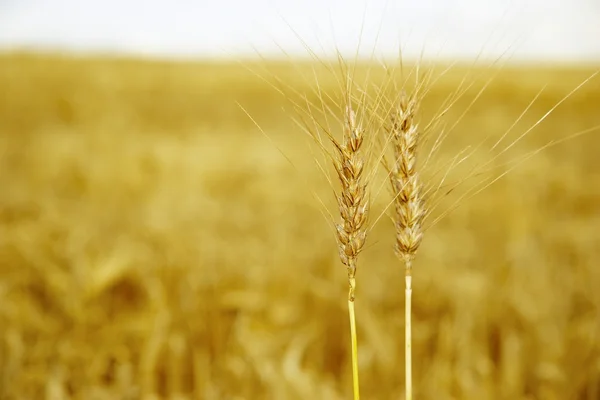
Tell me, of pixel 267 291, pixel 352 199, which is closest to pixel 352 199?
pixel 352 199

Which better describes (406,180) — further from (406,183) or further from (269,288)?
(269,288)

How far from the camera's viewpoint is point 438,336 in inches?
76.9

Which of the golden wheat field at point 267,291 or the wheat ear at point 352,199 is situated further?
the golden wheat field at point 267,291

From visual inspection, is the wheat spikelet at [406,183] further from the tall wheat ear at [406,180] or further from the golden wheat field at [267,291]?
the golden wheat field at [267,291]

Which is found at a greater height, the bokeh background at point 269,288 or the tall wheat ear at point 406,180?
the tall wheat ear at point 406,180

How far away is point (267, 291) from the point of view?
2.26 m

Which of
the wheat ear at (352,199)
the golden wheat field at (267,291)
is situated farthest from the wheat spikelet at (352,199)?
the golden wheat field at (267,291)

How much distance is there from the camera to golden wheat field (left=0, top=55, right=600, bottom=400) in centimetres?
159

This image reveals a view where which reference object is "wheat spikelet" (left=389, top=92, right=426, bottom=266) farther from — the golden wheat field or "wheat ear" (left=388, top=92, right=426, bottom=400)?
the golden wheat field

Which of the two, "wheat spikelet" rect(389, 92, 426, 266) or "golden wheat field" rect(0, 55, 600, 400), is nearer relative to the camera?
"wheat spikelet" rect(389, 92, 426, 266)

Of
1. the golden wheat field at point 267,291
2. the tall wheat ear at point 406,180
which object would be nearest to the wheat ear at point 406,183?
the tall wheat ear at point 406,180

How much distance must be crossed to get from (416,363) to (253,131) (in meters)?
6.40

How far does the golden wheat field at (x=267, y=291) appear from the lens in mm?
1586

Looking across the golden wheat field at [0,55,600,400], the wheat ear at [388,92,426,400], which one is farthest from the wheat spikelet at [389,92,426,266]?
the golden wheat field at [0,55,600,400]
